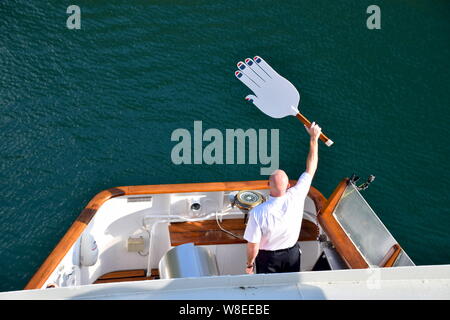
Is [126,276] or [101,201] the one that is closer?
[101,201]

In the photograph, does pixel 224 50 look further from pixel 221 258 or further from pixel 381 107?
pixel 221 258

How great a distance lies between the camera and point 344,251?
16.0 feet

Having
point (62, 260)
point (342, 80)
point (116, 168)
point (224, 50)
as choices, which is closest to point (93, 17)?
point (224, 50)

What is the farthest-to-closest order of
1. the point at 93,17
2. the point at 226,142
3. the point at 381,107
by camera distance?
1. the point at 93,17
2. the point at 381,107
3. the point at 226,142

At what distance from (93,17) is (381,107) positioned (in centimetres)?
677

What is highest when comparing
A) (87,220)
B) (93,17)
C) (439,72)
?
(93,17)

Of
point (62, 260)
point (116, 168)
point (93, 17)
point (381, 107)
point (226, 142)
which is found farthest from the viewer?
point (93, 17)

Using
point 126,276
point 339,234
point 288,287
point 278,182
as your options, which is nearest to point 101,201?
point 126,276

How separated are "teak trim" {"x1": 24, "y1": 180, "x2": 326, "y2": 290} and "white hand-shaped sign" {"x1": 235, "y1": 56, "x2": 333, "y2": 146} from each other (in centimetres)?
83

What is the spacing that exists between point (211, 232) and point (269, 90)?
1664 mm

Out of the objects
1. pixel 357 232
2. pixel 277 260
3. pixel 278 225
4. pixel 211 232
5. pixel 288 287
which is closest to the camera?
pixel 288 287

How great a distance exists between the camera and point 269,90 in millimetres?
5832

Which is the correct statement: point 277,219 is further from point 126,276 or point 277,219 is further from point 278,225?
point 126,276

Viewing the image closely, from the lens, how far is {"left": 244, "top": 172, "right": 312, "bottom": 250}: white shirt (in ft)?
13.7
